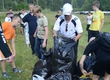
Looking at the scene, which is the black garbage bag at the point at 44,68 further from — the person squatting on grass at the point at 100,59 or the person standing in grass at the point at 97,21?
the person standing in grass at the point at 97,21

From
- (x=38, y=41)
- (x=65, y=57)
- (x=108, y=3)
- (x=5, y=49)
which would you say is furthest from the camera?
(x=108, y=3)

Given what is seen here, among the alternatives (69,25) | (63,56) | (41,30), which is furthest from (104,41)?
(41,30)

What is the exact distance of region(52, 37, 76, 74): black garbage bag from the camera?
417 centimetres

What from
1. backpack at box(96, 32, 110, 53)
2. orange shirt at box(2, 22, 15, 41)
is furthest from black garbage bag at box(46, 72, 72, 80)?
orange shirt at box(2, 22, 15, 41)

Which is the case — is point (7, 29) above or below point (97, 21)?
above

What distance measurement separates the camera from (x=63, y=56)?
416 centimetres

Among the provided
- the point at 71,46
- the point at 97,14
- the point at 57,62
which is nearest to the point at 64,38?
the point at 71,46

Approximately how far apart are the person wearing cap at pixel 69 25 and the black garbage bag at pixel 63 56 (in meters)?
0.23

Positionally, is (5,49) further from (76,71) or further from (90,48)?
(76,71)

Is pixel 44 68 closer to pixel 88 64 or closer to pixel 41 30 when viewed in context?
pixel 88 64

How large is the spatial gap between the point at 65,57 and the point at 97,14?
3173 mm

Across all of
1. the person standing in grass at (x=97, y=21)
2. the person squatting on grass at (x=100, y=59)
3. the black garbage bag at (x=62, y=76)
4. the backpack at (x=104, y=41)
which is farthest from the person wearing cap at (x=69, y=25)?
the person standing in grass at (x=97, y=21)

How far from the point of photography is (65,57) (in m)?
4.18

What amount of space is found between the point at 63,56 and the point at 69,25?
2.22ft
